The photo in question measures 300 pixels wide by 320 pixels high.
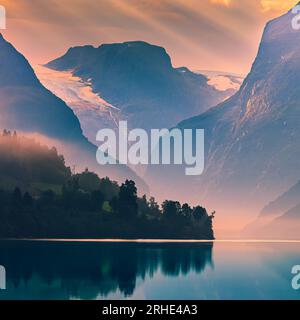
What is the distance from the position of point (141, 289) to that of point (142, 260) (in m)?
48.4

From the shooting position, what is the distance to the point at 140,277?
149 m

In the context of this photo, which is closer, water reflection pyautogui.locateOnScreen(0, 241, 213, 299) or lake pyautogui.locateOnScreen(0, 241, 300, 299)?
water reflection pyautogui.locateOnScreen(0, 241, 213, 299)

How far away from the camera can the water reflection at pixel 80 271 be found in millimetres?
128875

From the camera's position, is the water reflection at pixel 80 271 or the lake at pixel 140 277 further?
the lake at pixel 140 277

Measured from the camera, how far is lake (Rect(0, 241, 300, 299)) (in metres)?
130

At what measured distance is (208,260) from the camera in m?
189

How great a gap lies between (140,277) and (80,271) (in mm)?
11928

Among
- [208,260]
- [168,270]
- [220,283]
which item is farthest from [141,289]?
[208,260]

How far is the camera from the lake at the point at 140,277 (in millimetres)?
129625
